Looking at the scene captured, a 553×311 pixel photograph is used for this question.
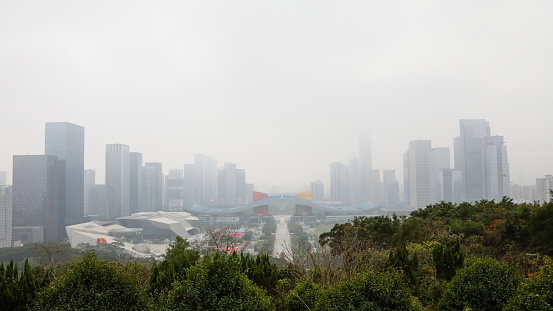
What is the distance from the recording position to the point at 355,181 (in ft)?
170

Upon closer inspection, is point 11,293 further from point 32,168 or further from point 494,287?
point 32,168

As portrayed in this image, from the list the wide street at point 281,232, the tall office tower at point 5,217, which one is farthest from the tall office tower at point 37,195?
the wide street at point 281,232

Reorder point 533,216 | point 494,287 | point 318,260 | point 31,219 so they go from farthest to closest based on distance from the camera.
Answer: point 31,219 → point 318,260 → point 533,216 → point 494,287

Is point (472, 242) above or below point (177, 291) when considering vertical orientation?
below

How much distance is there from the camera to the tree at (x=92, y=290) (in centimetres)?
335

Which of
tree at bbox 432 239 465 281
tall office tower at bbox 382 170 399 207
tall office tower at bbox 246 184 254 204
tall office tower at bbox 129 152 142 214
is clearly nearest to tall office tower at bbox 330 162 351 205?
tall office tower at bbox 382 170 399 207

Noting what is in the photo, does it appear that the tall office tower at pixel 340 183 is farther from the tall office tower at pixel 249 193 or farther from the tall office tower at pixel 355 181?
the tall office tower at pixel 249 193

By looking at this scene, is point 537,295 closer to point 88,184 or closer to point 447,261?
point 447,261

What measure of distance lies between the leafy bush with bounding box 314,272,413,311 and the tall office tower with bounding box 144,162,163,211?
198 ft

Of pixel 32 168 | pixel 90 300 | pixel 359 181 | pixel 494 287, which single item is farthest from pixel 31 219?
pixel 494 287

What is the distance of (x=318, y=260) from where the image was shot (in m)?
7.55

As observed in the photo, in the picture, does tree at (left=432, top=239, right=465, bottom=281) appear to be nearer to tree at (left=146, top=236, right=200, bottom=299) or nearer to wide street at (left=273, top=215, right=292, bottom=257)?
tree at (left=146, top=236, right=200, bottom=299)

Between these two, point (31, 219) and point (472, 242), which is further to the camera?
point (31, 219)

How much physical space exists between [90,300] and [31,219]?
52.8 metres
